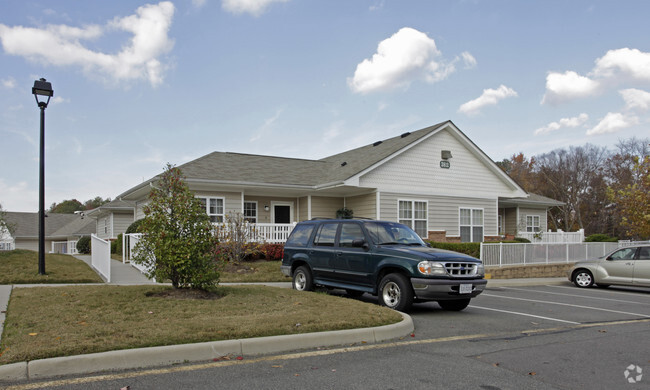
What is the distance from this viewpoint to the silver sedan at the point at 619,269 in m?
14.9

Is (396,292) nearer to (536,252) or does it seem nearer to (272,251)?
(272,251)

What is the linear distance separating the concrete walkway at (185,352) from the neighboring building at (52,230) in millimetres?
39971

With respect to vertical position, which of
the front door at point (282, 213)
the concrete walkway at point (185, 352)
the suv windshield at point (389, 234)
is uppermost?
the front door at point (282, 213)

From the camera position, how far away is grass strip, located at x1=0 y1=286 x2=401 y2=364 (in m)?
5.61

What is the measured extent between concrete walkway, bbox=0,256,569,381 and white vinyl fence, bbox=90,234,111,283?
4803 mm

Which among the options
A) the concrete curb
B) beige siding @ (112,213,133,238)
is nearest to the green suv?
the concrete curb

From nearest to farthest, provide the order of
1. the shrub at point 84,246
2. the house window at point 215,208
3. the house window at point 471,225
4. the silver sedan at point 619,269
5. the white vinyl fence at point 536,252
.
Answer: the silver sedan at point 619,269, the white vinyl fence at point 536,252, the house window at point 215,208, the house window at point 471,225, the shrub at point 84,246

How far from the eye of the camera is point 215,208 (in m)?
19.8

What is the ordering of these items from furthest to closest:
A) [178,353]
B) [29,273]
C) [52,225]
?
1. [52,225]
2. [29,273]
3. [178,353]

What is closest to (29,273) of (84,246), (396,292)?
(396,292)

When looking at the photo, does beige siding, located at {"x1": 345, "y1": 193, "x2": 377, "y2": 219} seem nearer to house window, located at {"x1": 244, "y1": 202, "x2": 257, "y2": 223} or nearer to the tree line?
house window, located at {"x1": 244, "y1": 202, "x2": 257, "y2": 223}

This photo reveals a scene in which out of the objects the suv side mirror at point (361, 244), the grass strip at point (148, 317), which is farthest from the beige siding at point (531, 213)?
the grass strip at point (148, 317)

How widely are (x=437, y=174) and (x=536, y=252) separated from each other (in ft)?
18.4

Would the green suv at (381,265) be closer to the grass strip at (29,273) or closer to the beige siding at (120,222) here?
the grass strip at (29,273)
